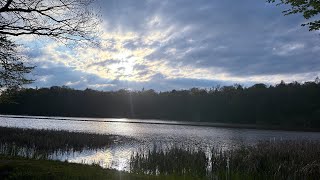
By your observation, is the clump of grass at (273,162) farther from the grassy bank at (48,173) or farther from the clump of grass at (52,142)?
the clump of grass at (52,142)

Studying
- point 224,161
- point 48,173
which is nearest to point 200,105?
point 224,161

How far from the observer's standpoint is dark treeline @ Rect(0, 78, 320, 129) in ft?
388

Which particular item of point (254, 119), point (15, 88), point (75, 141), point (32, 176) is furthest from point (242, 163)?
point (254, 119)

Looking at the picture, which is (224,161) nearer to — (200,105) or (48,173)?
(48,173)

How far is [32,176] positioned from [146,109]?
15094 cm

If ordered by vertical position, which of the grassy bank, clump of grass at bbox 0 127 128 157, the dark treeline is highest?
the dark treeline

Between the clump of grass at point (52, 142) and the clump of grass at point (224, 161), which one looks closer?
the clump of grass at point (224, 161)

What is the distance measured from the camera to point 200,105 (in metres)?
147

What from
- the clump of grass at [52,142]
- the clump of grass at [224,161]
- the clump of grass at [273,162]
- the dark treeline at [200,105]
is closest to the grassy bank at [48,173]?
the clump of grass at [224,161]

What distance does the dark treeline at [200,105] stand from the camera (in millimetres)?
118188

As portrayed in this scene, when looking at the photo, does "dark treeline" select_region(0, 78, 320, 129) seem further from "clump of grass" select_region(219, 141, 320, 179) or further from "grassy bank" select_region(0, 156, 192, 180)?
"grassy bank" select_region(0, 156, 192, 180)

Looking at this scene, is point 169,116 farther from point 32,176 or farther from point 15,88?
point 32,176

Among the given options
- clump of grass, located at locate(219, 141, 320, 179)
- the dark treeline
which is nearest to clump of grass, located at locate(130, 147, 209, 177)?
clump of grass, located at locate(219, 141, 320, 179)

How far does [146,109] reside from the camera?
6378 inches
